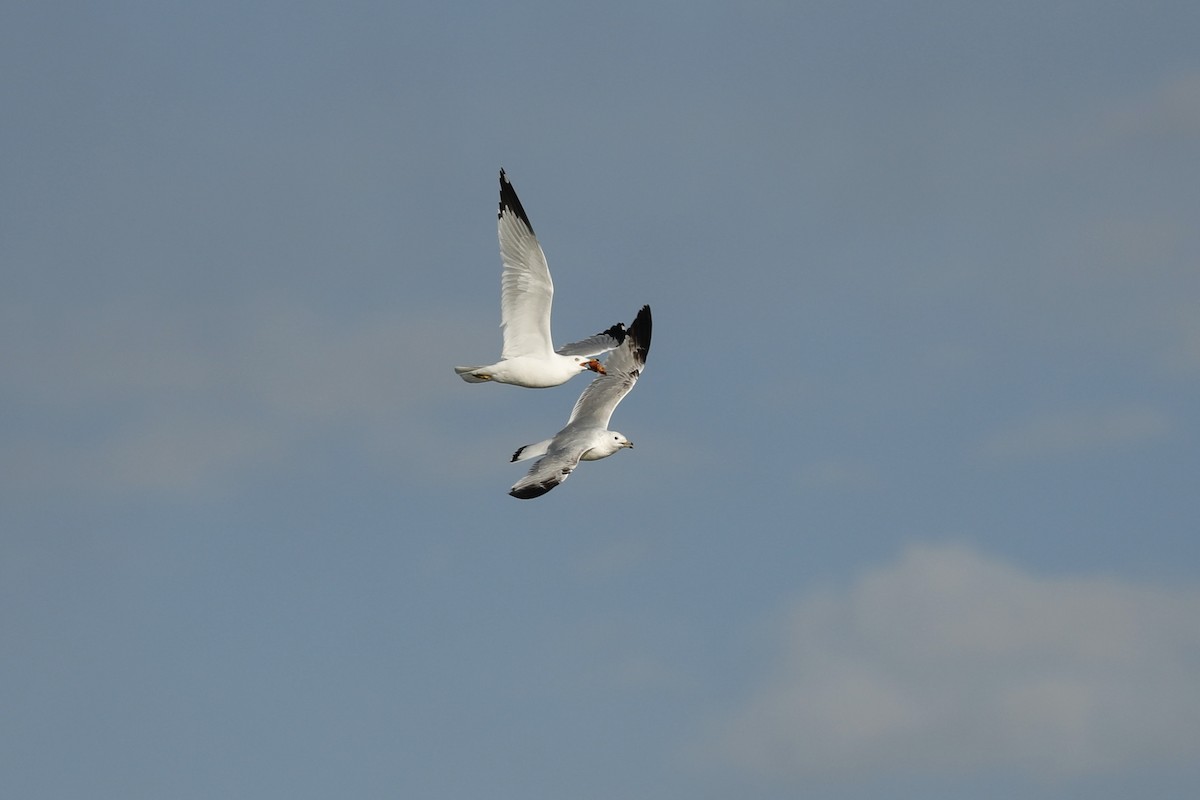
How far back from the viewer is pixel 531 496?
28.5m

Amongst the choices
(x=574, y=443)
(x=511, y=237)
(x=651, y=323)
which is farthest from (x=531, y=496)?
(x=651, y=323)

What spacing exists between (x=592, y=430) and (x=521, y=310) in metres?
2.98

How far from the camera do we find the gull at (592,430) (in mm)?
→ 29219

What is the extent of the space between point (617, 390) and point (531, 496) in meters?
6.75

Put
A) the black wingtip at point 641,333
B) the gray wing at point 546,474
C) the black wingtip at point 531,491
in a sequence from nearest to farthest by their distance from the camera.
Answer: the black wingtip at point 531,491, the gray wing at point 546,474, the black wingtip at point 641,333

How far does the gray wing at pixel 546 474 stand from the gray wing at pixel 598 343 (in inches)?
242

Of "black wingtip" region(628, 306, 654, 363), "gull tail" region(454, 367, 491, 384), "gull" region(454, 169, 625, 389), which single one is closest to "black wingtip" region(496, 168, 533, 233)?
"gull" region(454, 169, 625, 389)

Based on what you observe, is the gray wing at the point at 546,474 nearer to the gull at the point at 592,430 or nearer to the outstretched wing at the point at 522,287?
the gull at the point at 592,430

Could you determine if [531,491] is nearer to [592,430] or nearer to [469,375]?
[469,375]

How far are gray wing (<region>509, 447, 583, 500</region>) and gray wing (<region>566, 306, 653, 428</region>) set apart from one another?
3218 mm

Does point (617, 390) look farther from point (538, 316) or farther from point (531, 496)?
point (531, 496)

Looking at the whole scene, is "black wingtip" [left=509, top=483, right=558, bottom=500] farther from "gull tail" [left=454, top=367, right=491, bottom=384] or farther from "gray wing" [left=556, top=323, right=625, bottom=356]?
"gray wing" [left=556, top=323, right=625, bottom=356]

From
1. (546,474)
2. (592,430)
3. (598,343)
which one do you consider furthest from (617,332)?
(546,474)

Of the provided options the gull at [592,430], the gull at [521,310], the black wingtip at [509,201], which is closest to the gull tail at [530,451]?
the gull at [592,430]
